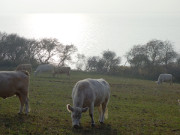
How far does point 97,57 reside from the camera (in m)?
70.5

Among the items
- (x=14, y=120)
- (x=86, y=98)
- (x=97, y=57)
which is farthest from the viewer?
(x=97, y=57)

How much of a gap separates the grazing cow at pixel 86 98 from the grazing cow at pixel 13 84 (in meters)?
2.50

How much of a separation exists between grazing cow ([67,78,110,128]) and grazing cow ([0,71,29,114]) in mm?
2501

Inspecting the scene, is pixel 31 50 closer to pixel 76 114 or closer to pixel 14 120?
pixel 14 120

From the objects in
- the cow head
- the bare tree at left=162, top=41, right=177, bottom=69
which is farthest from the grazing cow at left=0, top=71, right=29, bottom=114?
the bare tree at left=162, top=41, right=177, bottom=69

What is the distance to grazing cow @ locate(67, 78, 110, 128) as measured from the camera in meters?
10.4

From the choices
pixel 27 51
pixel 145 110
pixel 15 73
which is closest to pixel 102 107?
pixel 15 73

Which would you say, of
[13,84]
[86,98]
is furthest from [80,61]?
[86,98]

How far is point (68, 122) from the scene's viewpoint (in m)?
11.6

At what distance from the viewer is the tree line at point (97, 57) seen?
58.6 meters

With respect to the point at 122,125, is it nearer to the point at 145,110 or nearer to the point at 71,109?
the point at 71,109

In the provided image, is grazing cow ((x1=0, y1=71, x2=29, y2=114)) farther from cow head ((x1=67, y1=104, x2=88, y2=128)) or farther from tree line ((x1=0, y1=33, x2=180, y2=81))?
tree line ((x1=0, y1=33, x2=180, y2=81))

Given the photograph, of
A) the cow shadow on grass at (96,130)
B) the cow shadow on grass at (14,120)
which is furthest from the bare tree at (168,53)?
the cow shadow on grass at (14,120)

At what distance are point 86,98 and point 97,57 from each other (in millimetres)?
59596
